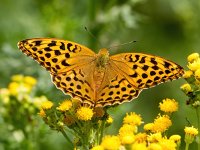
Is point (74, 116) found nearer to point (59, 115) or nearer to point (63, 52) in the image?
point (59, 115)

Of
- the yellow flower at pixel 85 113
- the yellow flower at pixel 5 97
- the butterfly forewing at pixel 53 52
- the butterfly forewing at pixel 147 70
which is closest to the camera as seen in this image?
the yellow flower at pixel 85 113

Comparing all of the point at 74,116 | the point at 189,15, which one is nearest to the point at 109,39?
the point at 189,15

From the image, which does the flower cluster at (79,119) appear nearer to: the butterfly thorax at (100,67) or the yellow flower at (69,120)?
the yellow flower at (69,120)

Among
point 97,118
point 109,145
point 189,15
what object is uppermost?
point 189,15

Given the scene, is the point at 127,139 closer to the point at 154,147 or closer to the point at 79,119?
the point at 154,147

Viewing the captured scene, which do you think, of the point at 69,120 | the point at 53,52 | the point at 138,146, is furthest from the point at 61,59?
the point at 138,146

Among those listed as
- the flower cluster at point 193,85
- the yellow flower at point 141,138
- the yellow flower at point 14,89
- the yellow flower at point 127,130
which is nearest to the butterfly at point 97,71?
the flower cluster at point 193,85

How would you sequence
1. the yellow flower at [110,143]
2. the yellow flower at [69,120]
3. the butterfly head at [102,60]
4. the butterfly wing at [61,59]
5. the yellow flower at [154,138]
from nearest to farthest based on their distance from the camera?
the yellow flower at [110,143], the yellow flower at [154,138], the yellow flower at [69,120], the butterfly wing at [61,59], the butterfly head at [102,60]
